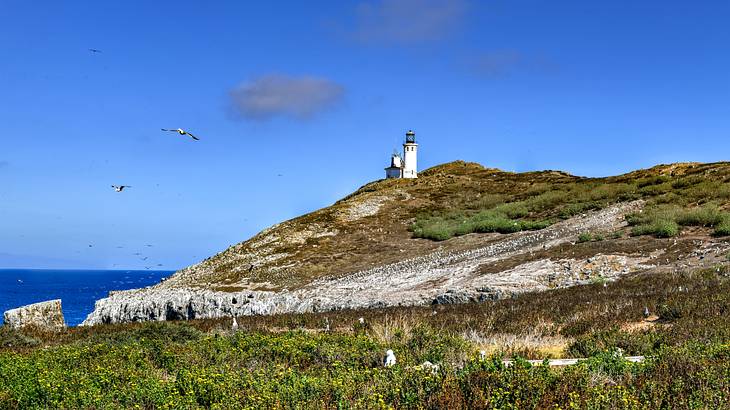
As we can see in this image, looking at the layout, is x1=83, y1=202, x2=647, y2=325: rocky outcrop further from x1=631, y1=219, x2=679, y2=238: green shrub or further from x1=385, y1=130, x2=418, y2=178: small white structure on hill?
Answer: x1=385, y1=130, x2=418, y2=178: small white structure on hill

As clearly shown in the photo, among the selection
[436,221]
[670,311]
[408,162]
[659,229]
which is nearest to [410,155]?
[408,162]

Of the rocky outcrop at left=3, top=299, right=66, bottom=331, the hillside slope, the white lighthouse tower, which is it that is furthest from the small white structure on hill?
the rocky outcrop at left=3, top=299, right=66, bottom=331

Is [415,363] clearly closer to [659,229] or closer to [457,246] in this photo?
[659,229]

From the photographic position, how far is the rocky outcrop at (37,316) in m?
23.4

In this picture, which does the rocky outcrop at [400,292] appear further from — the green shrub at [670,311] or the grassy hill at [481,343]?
the green shrub at [670,311]

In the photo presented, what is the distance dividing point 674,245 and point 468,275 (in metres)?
10.5

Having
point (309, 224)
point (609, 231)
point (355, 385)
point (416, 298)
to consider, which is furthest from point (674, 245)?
point (309, 224)

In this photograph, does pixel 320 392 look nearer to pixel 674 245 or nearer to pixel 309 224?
pixel 674 245

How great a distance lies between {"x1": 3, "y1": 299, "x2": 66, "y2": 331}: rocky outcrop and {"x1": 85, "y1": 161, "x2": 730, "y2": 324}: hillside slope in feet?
15.2

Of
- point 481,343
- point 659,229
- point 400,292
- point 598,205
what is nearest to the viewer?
point 481,343

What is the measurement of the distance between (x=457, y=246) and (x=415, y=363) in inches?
1458

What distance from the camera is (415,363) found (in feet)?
36.0

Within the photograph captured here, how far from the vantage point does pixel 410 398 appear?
25.0 feet

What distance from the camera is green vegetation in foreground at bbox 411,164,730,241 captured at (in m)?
37.0
